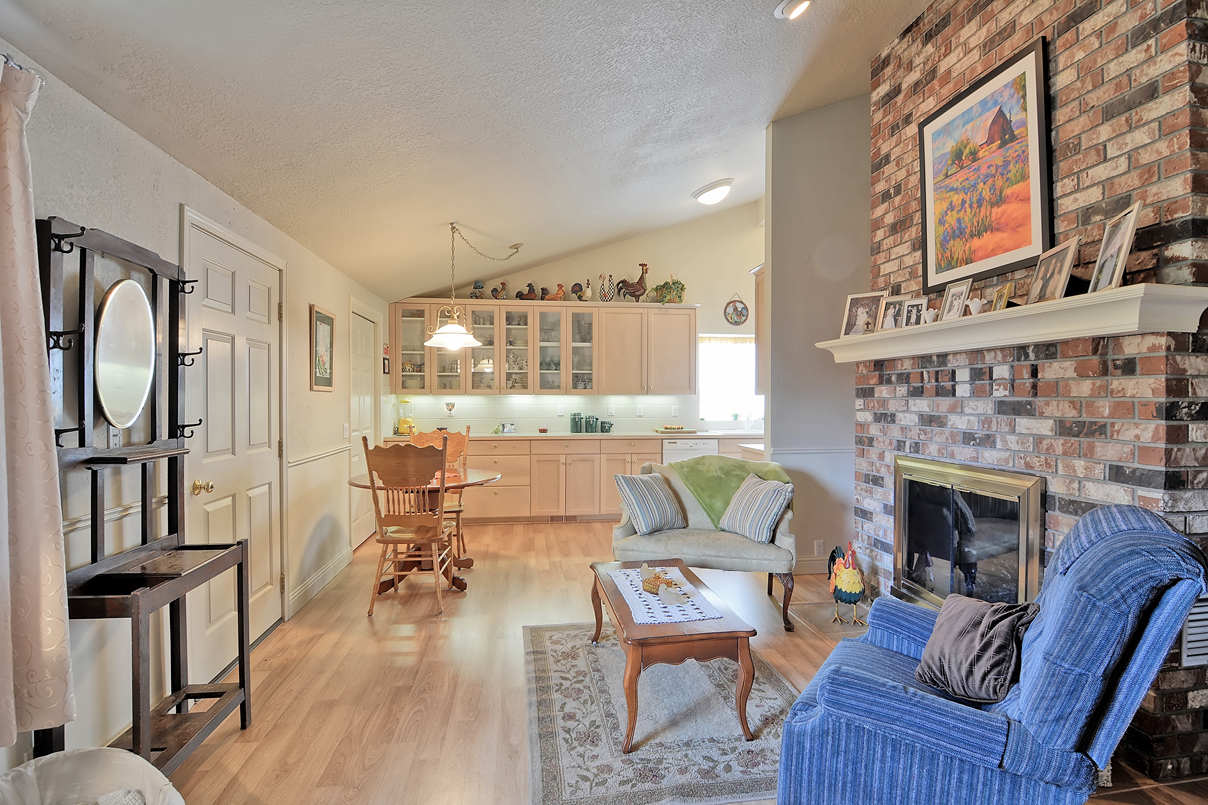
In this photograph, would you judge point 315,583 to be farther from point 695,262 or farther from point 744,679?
point 695,262

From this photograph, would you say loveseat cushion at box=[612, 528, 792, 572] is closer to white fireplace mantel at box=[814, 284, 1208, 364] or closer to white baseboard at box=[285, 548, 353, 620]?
white fireplace mantel at box=[814, 284, 1208, 364]

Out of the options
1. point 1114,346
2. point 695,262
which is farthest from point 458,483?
point 695,262

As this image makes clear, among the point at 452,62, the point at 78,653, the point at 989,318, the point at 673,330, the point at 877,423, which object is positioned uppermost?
the point at 452,62

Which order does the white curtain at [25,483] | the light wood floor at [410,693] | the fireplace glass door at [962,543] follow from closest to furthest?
1. the white curtain at [25,483]
2. the light wood floor at [410,693]
3. the fireplace glass door at [962,543]

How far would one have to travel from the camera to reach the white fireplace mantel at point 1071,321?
68.4 inches

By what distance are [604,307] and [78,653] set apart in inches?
198

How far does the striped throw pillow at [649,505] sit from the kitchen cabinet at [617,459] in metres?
2.24

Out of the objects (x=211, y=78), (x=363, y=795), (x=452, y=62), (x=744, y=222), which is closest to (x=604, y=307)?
(x=744, y=222)

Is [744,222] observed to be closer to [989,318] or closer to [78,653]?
[989,318]

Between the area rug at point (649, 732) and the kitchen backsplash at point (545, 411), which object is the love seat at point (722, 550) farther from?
the kitchen backsplash at point (545, 411)

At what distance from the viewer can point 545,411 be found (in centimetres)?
654

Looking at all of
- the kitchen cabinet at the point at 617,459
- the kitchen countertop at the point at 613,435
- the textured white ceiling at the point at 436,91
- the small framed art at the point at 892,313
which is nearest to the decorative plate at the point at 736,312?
the kitchen countertop at the point at 613,435

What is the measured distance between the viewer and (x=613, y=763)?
6.79 ft

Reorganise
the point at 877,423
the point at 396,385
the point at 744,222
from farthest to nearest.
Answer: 1. the point at 744,222
2. the point at 396,385
3. the point at 877,423
